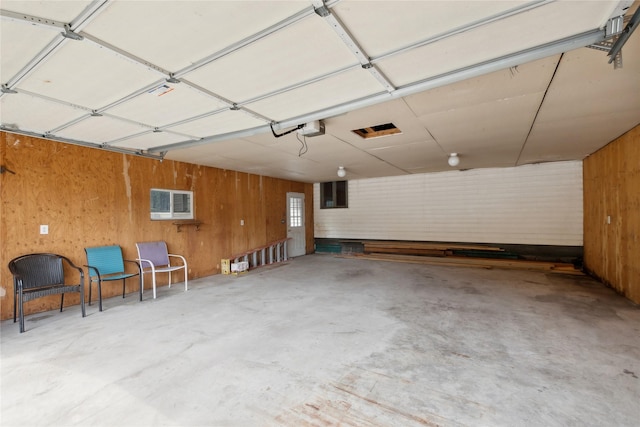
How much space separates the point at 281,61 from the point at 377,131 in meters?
2.45

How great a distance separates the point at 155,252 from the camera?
4879 mm

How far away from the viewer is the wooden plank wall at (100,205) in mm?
3529

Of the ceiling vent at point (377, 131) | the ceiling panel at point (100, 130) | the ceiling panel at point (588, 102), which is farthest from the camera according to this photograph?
the ceiling vent at point (377, 131)

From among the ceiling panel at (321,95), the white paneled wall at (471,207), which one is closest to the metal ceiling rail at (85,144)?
the ceiling panel at (321,95)

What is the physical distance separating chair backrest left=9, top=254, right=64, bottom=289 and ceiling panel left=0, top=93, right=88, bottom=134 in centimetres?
162

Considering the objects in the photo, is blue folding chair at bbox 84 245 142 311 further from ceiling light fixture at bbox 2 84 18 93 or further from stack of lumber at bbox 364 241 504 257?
stack of lumber at bbox 364 241 504 257

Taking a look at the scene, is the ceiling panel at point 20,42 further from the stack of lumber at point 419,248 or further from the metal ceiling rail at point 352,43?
the stack of lumber at point 419,248

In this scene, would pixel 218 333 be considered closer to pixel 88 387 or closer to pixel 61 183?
pixel 88 387

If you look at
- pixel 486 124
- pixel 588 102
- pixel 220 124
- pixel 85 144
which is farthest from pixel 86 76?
pixel 588 102

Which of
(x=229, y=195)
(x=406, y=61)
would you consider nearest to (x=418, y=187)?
(x=229, y=195)

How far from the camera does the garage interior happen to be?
1.67 metres

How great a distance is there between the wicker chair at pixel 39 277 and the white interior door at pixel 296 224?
5.41m

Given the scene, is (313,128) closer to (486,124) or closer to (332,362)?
(486,124)

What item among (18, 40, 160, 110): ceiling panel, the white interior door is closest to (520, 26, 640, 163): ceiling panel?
(18, 40, 160, 110): ceiling panel
